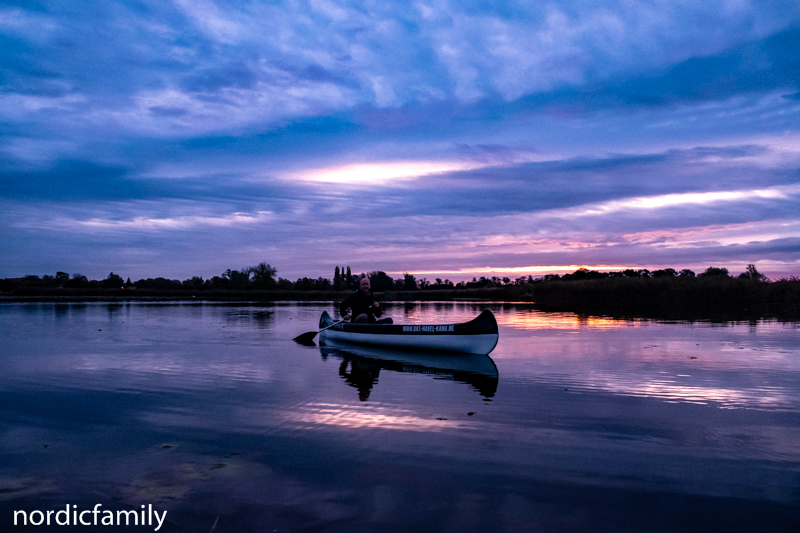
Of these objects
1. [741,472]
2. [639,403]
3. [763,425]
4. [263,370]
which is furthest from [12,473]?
[763,425]

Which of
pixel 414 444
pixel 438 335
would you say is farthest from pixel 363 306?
pixel 414 444

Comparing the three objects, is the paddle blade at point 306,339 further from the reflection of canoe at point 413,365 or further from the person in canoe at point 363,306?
the person in canoe at point 363,306

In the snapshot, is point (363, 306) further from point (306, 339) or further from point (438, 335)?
point (438, 335)

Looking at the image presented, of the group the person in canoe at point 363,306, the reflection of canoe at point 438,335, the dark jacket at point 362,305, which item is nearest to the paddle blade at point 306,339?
the person in canoe at point 363,306

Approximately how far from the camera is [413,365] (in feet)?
45.7

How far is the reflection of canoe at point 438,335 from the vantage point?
1458 cm

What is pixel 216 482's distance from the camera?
211 inches

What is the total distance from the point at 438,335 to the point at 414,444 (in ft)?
28.4

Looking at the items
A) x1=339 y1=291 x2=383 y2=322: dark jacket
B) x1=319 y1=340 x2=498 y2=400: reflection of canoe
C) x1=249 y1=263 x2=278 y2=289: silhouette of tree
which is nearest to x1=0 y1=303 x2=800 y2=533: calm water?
x1=319 y1=340 x2=498 y2=400: reflection of canoe

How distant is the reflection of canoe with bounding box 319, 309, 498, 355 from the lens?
14.6 meters

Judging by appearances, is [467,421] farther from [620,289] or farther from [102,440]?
[620,289]

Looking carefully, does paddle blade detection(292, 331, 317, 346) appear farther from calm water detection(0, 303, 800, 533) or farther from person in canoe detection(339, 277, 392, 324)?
calm water detection(0, 303, 800, 533)

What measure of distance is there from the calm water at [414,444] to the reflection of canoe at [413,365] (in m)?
0.15

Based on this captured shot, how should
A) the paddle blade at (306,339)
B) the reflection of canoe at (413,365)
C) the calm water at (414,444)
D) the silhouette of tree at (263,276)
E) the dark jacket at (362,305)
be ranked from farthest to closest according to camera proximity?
1. the silhouette of tree at (263,276)
2. the paddle blade at (306,339)
3. the dark jacket at (362,305)
4. the reflection of canoe at (413,365)
5. the calm water at (414,444)
